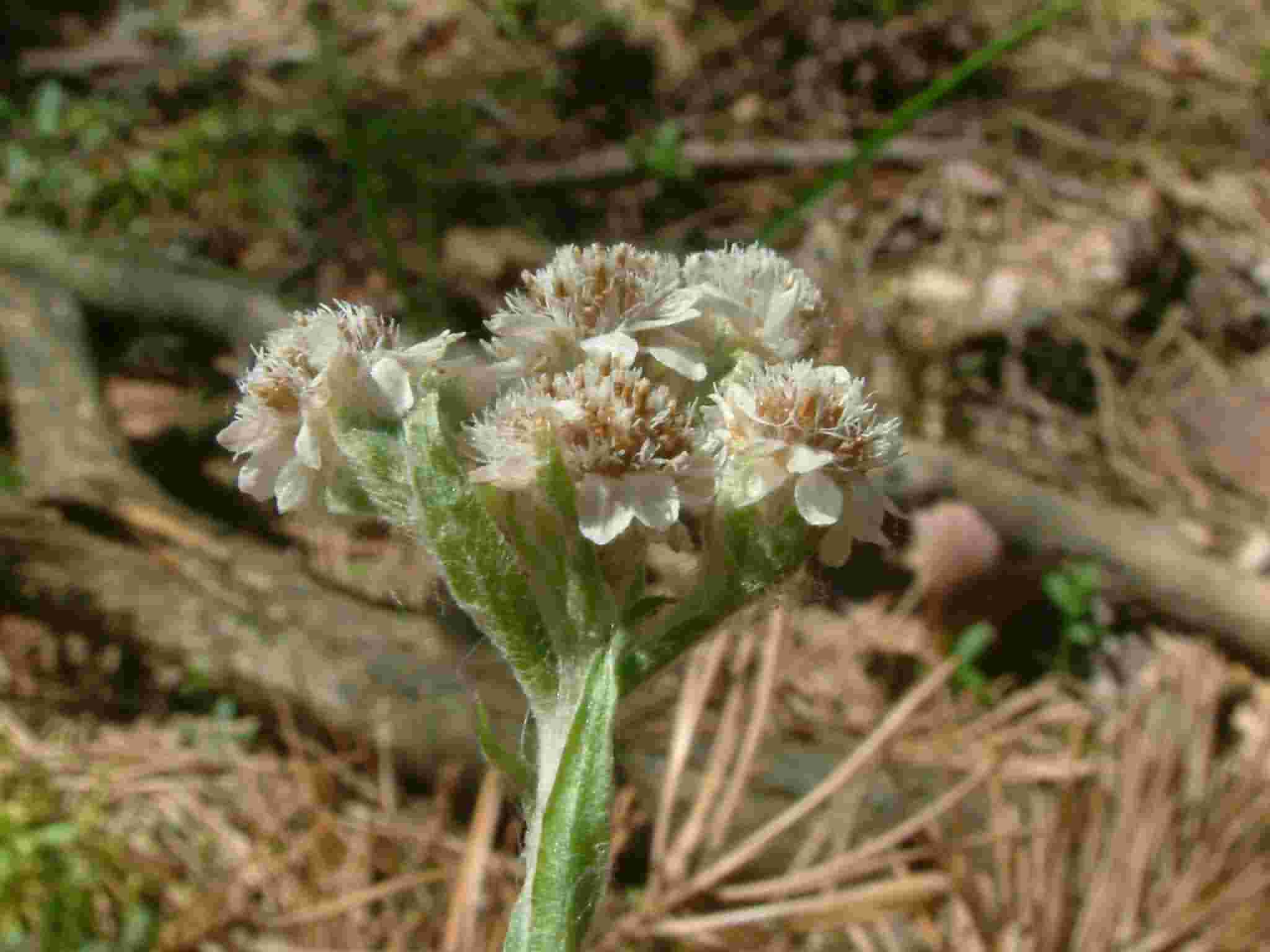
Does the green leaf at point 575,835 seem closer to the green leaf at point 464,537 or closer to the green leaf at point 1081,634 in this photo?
the green leaf at point 464,537

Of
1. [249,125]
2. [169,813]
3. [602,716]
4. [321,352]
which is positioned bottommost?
[169,813]

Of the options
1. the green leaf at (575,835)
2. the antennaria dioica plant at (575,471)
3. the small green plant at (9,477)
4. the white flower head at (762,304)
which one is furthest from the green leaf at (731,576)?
the small green plant at (9,477)

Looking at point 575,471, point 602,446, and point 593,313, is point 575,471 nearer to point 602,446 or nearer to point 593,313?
point 602,446

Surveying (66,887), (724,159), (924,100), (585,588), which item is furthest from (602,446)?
(724,159)

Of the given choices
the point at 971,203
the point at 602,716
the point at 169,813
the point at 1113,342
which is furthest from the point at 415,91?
the point at 602,716

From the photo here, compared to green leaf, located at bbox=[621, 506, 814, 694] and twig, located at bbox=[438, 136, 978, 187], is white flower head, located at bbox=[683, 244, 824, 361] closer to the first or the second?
green leaf, located at bbox=[621, 506, 814, 694]

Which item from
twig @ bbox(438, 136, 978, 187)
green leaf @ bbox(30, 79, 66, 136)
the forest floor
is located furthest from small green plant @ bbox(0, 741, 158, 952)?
green leaf @ bbox(30, 79, 66, 136)

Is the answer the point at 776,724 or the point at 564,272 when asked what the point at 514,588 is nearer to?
the point at 564,272
